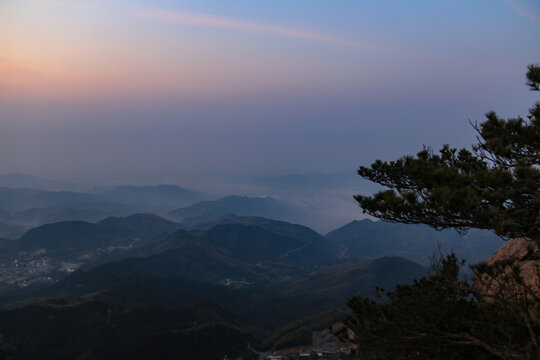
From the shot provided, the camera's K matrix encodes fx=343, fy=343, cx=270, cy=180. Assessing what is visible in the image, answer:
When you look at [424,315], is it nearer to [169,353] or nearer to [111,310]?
[169,353]

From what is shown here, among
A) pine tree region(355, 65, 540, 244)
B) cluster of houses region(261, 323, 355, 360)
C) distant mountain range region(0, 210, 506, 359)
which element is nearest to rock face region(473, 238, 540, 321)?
pine tree region(355, 65, 540, 244)

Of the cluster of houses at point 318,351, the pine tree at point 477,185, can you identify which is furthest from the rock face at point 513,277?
the cluster of houses at point 318,351

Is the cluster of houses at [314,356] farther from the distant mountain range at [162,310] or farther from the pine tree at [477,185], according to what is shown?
the pine tree at [477,185]

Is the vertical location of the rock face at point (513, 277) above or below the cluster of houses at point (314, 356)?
above

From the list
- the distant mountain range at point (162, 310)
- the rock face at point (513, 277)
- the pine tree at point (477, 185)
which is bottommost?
the distant mountain range at point (162, 310)

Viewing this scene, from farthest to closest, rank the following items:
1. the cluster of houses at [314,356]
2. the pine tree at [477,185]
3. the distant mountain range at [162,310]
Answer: the distant mountain range at [162,310] → the cluster of houses at [314,356] → the pine tree at [477,185]

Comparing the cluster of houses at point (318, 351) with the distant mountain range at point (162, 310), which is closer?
the cluster of houses at point (318, 351)

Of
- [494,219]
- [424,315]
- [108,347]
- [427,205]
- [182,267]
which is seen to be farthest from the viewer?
[182,267]

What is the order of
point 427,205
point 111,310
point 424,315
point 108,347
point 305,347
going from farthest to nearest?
1. point 111,310
2. point 108,347
3. point 305,347
4. point 424,315
5. point 427,205

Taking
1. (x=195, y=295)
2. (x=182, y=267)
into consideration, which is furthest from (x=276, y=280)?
(x=195, y=295)
